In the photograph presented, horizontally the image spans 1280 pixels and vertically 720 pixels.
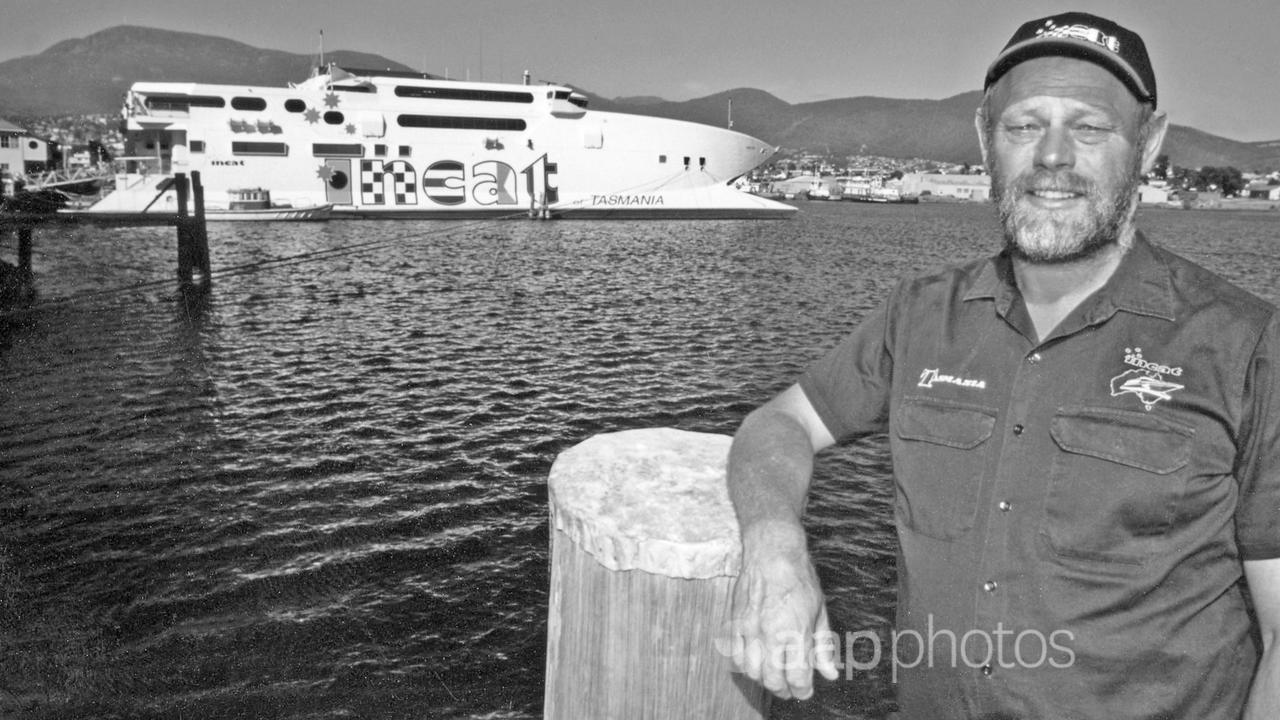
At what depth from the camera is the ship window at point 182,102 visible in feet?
149

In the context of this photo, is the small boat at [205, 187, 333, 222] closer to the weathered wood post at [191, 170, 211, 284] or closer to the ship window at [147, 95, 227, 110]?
the ship window at [147, 95, 227, 110]

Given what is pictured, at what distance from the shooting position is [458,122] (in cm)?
4728

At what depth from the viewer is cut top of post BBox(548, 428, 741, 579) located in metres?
1.82

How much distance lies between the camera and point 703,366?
14.4m

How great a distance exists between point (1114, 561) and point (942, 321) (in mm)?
638

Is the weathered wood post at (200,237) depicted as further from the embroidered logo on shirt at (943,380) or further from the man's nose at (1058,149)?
the man's nose at (1058,149)

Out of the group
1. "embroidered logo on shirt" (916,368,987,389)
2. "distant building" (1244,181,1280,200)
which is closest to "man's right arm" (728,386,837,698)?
"embroidered logo on shirt" (916,368,987,389)

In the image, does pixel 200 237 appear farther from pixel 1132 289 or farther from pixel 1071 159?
pixel 1132 289

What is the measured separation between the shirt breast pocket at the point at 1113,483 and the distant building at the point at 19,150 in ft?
285

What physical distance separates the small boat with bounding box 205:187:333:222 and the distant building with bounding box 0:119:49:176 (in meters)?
40.7

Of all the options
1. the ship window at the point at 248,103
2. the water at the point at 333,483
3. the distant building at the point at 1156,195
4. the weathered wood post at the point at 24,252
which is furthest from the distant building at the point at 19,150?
the distant building at the point at 1156,195

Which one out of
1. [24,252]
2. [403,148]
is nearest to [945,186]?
[403,148]

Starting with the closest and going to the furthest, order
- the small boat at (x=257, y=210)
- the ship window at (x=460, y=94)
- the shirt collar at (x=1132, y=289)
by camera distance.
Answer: the shirt collar at (x=1132, y=289), the small boat at (x=257, y=210), the ship window at (x=460, y=94)
